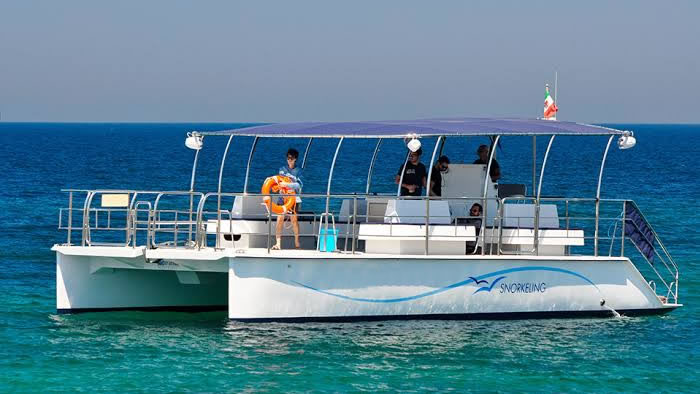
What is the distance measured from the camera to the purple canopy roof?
1695 centimetres

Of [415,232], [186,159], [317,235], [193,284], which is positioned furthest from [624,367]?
[186,159]

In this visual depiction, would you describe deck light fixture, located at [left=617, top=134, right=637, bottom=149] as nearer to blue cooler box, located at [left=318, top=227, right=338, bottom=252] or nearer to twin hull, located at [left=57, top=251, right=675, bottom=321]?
twin hull, located at [left=57, top=251, right=675, bottom=321]

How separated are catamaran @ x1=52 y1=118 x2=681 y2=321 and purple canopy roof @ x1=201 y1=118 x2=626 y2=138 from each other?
37 mm

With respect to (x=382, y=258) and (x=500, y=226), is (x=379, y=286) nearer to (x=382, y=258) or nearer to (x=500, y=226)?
(x=382, y=258)

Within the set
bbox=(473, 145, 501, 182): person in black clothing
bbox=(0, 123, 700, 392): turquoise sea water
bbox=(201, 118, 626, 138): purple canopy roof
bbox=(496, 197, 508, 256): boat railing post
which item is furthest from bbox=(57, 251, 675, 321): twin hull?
bbox=(473, 145, 501, 182): person in black clothing

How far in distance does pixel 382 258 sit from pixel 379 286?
0.43 metres

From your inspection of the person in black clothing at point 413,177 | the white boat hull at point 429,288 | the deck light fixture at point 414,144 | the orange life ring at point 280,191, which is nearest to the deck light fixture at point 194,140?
the orange life ring at point 280,191

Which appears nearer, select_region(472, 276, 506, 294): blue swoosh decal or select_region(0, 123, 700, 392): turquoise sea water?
select_region(0, 123, 700, 392): turquoise sea water

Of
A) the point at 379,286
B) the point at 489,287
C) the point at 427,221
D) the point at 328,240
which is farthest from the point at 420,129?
the point at 489,287

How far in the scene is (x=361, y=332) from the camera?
54.9 ft

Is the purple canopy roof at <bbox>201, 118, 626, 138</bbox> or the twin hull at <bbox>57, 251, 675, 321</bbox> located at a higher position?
the purple canopy roof at <bbox>201, 118, 626, 138</bbox>

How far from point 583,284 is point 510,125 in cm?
263

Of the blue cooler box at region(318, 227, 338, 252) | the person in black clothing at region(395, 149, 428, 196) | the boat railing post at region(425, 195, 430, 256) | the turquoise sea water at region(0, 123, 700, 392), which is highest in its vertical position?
the person in black clothing at region(395, 149, 428, 196)

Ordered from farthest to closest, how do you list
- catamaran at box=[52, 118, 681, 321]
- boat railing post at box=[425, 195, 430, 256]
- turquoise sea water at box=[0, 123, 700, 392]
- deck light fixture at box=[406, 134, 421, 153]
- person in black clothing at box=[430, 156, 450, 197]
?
person in black clothing at box=[430, 156, 450, 197] < boat railing post at box=[425, 195, 430, 256] < catamaran at box=[52, 118, 681, 321] < deck light fixture at box=[406, 134, 421, 153] < turquoise sea water at box=[0, 123, 700, 392]
